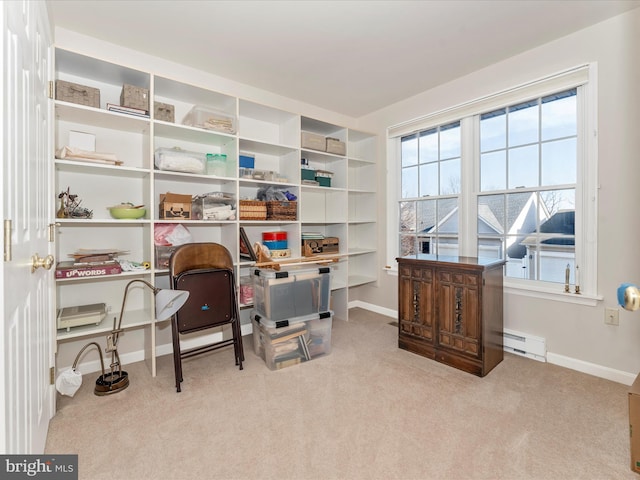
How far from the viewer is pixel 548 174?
2.74 meters

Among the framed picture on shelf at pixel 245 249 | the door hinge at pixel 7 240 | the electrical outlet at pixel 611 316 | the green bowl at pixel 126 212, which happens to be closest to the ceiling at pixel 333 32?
the green bowl at pixel 126 212

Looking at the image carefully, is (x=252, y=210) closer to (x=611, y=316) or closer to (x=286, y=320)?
(x=286, y=320)

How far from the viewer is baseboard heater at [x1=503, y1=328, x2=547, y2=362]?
2688 millimetres

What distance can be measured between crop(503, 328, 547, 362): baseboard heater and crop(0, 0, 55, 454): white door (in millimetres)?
3245

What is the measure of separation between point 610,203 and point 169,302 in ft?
10.5

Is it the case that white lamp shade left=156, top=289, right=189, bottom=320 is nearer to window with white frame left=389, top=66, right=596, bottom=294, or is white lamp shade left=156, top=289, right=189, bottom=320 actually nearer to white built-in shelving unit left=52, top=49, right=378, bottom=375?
white built-in shelving unit left=52, top=49, right=378, bottom=375

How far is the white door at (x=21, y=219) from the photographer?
2.81 ft

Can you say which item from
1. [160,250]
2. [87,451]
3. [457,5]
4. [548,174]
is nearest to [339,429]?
[87,451]

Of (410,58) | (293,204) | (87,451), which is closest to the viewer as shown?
(87,451)

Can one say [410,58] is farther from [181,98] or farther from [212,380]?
[212,380]

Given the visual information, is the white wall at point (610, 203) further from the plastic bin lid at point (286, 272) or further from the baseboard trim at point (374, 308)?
the plastic bin lid at point (286, 272)

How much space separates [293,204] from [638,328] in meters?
2.93

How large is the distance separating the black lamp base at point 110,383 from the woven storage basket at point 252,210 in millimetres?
1569

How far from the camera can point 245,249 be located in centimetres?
312
